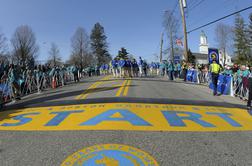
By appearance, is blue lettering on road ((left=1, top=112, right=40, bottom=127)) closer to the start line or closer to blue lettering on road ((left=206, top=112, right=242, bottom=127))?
the start line

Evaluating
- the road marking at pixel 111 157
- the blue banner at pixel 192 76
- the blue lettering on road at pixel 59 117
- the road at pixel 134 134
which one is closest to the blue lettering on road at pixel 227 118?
the road at pixel 134 134

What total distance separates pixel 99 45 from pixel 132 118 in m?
A: 92.6

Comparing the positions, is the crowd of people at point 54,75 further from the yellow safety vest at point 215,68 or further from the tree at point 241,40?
the tree at point 241,40

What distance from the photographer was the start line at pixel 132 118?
20.8ft

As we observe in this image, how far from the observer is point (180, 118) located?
7242mm

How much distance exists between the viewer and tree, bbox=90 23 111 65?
95562mm

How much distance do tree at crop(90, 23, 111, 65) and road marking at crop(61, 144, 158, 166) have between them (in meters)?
91.2

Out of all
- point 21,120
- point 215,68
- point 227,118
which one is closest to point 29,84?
point 21,120

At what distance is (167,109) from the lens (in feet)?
27.3

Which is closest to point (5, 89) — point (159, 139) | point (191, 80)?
point (159, 139)

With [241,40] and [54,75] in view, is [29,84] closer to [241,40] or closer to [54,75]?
[54,75]

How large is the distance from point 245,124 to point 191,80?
1598 centimetres

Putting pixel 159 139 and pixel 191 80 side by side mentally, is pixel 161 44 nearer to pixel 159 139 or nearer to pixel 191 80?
pixel 191 80

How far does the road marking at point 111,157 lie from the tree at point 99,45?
91.2m
